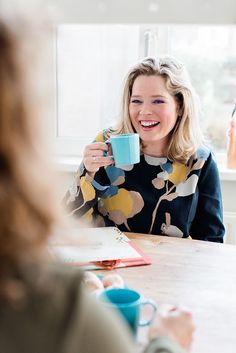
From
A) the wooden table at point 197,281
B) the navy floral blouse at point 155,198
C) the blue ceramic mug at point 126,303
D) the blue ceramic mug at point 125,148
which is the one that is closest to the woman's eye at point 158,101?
the navy floral blouse at point 155,198

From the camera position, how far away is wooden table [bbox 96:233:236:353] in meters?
1.08

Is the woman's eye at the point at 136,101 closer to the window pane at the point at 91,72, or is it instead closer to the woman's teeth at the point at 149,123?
the woman's teeth at the point at 149,123

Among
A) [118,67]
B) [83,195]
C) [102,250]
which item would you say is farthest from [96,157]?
[118,67]

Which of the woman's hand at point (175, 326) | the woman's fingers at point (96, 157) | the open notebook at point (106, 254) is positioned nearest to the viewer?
the woman's hand at point (175, 326)

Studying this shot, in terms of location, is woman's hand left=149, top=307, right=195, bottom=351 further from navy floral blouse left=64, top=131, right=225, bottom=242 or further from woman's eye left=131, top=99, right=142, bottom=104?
woman's eye left=131, top=99, right=142, bottom=104

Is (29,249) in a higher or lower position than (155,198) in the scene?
higher

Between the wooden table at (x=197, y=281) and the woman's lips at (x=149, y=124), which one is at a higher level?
the woman's lips at (x=149, y=124)

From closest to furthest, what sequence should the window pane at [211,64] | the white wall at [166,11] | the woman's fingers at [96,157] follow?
the woman's fingers at [96,157] → the white wall at [166,11] → the window pane at [211,64]

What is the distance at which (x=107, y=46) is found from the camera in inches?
104

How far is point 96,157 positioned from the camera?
1.74m

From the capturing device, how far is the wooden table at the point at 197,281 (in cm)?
108

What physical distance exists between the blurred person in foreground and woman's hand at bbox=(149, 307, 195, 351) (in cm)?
32

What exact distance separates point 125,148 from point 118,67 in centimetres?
112

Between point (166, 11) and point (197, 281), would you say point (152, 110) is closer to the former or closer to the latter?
point (166, 11)
